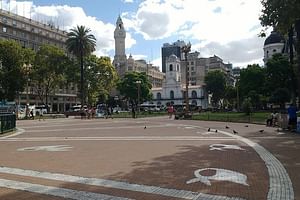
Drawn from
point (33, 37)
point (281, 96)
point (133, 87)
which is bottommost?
point (281, 96)

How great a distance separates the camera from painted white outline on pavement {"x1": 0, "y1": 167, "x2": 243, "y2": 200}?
7.89 meters

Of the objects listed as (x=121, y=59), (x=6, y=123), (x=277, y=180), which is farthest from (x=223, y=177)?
(x=121, y=59)

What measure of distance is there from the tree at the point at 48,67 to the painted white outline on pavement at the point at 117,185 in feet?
216

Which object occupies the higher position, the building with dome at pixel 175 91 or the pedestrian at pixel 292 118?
the building with dome at pixel 175 91

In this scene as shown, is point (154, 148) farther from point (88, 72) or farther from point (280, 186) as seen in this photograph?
point (88, 72)

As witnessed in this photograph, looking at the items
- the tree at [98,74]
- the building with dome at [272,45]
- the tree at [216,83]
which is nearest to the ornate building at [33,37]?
the tree at [98,74]

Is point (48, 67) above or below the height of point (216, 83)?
above

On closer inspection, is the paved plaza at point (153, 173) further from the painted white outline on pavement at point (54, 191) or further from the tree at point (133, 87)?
the tree at point (133, 87)

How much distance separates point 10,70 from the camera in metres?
67.9

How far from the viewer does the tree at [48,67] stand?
75625mm

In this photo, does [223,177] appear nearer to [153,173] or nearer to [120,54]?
[153,173]

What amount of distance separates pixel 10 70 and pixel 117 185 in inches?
2496

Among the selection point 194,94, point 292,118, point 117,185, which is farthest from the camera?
point 194,94

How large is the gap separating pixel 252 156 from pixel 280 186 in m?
4.98
